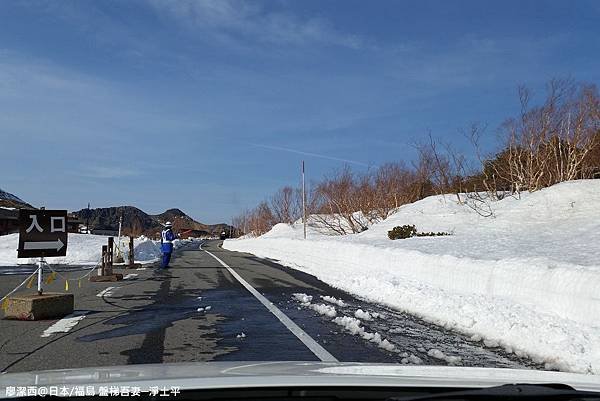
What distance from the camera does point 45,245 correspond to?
10062 mm

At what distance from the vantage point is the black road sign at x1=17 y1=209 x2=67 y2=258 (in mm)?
9781

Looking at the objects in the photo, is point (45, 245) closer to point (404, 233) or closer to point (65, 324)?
point (65, 324)

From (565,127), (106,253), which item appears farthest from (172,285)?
(565,127)

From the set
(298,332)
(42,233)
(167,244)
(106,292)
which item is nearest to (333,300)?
(298,332)

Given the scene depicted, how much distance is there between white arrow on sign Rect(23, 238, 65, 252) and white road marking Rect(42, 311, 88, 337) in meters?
1.26

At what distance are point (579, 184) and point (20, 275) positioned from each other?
82.0ft

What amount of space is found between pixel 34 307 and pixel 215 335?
341 cm

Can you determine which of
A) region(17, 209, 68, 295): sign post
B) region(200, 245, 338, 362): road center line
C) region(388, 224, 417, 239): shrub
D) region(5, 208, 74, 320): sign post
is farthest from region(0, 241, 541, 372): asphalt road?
region(388, 224, 417, 239): shrub

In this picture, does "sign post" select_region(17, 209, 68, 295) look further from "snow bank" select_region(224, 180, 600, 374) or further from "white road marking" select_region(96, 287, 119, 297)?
"snow bank" select_region(224, 180, 600, 374)

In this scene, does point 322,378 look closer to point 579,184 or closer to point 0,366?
point 0,366

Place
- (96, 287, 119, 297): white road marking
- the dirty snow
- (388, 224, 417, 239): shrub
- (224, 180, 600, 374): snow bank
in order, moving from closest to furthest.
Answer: (224, 180, 600, 374): snow bank → the dirty snow → (96, 287, 119, 297): white road marking → (388, 224, 417, 239): shrub

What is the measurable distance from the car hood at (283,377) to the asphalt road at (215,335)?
3266 millimetres

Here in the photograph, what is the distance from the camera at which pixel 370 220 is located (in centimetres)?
5344

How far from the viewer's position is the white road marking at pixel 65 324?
830 centimetres
